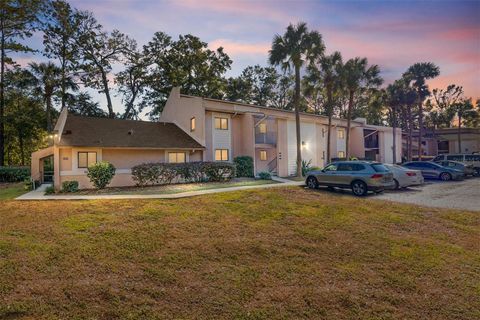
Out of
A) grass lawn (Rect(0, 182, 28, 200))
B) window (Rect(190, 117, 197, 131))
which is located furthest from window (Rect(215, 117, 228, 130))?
grass lawn (Rect(0, 182, 28, 200))

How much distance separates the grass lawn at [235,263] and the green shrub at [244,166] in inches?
453

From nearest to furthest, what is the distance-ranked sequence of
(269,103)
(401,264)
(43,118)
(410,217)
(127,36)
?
(401,264) < (410,217) < (43,118) < (127,36) < (269,103)

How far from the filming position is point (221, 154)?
2225cm

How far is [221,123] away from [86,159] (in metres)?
10.1

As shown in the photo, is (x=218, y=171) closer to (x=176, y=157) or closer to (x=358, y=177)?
(x=176, y=157)

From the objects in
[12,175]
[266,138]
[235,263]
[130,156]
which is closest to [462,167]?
[266,138]

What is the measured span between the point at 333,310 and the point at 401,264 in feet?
8.54

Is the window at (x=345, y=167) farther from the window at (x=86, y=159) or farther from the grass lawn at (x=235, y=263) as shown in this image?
the window at (x=86, y=159)

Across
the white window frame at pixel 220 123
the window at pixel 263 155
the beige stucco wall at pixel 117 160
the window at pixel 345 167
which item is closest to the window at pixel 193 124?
the white window frame at pixel 220 123

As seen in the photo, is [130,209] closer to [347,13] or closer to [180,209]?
[180,209]

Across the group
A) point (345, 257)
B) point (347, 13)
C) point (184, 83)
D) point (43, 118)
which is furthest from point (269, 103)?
point (345, 257)

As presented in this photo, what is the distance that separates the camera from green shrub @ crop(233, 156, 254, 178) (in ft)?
70.5

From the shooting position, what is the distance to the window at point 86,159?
672 inches

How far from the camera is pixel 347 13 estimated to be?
33.1 ft
